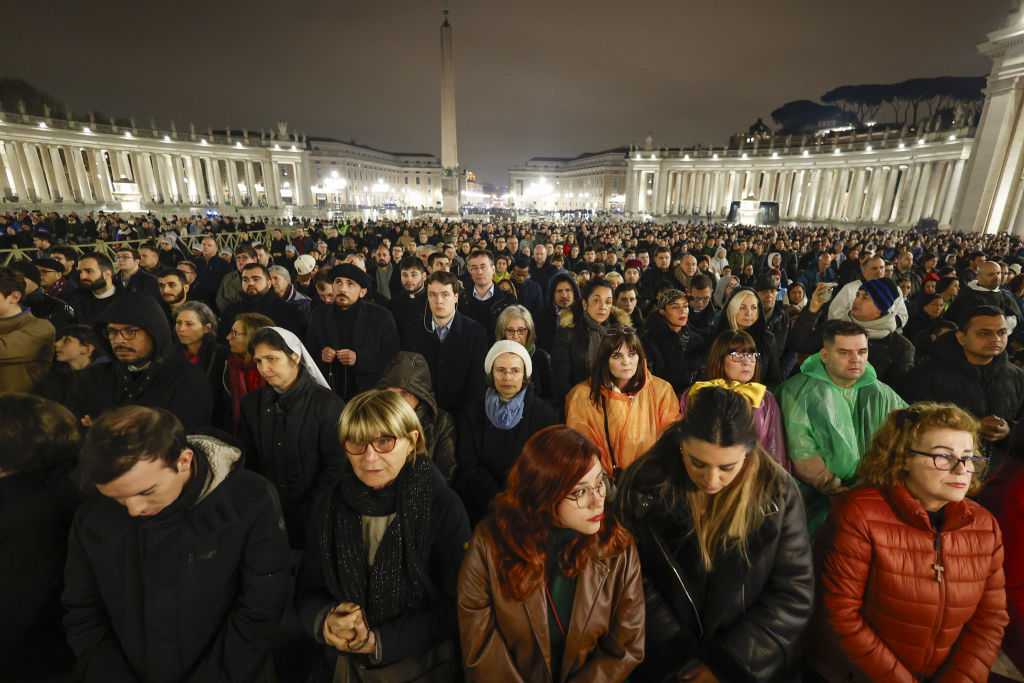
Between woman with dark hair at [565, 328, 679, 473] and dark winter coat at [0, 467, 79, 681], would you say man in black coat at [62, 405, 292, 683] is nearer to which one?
dark winter coat at [0, 467, 79, 681]

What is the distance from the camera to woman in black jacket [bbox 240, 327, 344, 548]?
2979 mm

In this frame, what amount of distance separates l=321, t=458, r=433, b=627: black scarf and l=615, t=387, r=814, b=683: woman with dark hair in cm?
109

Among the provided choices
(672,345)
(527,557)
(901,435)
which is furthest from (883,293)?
(527,557)

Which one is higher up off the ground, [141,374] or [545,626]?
[141,374]

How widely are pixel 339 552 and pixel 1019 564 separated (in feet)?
10.8

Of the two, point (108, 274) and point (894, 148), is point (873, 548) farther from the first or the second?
point (894, 148)

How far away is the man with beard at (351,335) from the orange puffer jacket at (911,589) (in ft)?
13.5

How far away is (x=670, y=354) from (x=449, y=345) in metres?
2.37

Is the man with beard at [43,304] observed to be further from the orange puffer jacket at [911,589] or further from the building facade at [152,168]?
the building facade at [152,168]

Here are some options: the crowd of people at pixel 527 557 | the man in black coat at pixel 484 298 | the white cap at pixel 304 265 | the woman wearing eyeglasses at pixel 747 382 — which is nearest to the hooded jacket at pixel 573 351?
the woman wearing eyeglasses at pixel 747 382

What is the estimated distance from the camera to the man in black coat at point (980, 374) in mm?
3498

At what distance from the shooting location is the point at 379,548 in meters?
2.12

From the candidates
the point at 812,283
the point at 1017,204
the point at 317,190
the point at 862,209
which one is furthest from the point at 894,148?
the point at 317,190

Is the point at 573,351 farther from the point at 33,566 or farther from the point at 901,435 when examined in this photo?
the point at 33,566
